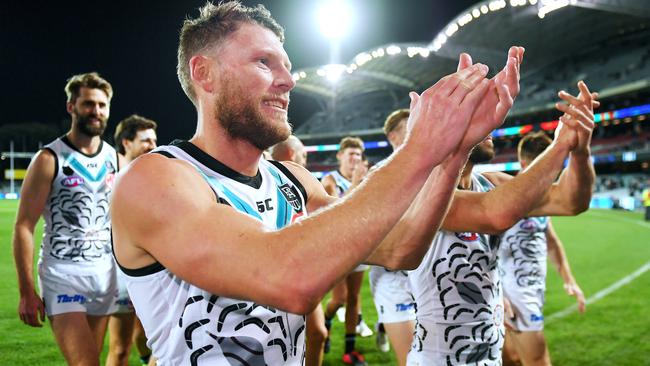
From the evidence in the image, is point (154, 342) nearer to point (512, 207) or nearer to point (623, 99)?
point (512, 207)

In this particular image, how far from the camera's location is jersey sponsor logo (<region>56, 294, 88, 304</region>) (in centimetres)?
374

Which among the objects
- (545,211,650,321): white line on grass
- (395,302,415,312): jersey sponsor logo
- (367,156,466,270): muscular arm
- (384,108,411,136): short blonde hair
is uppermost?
(384,108,411,136): short blonde hair

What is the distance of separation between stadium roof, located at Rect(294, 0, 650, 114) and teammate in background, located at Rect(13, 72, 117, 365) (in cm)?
3546

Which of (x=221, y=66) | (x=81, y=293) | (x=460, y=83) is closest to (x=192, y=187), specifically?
(x=221, y=66)

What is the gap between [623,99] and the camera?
4216cm

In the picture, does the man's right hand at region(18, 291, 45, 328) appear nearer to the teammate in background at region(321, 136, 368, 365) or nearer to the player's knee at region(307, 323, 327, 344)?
the player's knee at region(307, 323, 327, 344)

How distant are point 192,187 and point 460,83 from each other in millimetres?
792

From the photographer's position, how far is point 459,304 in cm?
296

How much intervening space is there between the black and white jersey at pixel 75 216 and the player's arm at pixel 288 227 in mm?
2864

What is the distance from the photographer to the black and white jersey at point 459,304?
9.48 feet

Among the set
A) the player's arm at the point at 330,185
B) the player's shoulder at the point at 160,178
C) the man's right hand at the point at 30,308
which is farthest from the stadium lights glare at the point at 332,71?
the player's shoulder at the point at 160,178

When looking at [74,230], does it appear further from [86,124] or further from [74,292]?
[86,124]

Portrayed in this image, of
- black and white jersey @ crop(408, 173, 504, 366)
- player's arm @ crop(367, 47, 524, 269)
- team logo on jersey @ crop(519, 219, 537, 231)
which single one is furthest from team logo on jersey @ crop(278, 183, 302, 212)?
team logo on jersey @ crop(519, 219, 537, 231)

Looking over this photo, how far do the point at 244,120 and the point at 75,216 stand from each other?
287 centimetres
